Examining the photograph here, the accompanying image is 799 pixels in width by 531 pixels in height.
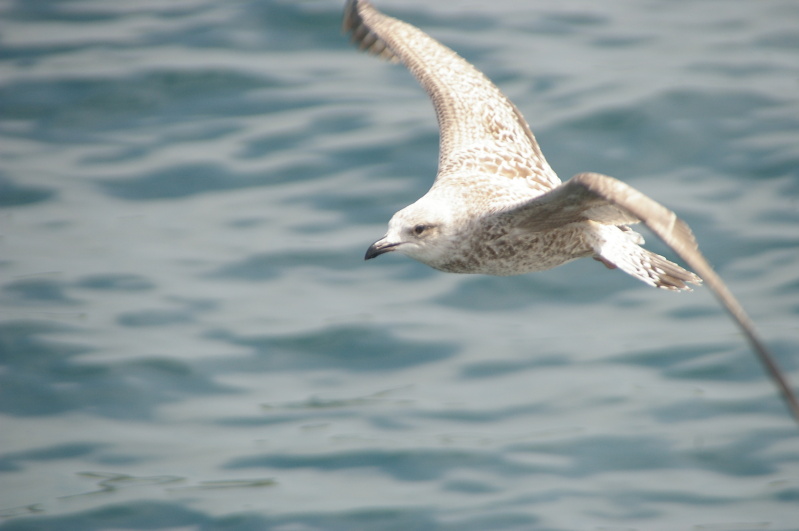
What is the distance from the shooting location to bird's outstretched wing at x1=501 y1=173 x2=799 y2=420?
4691 mm

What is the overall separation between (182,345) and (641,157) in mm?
5477

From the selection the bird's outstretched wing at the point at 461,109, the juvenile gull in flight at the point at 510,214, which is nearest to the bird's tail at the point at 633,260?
the juvenile gull in flight at the point at 510,214

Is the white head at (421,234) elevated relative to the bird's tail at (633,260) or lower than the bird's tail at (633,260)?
elevated

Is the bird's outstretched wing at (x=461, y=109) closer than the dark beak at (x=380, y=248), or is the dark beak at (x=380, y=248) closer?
the dark beak at (x=380, y=248)

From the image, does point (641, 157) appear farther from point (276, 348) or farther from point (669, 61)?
point (276, 348)

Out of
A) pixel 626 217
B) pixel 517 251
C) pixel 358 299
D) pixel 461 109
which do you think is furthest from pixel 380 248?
pixel 358 299

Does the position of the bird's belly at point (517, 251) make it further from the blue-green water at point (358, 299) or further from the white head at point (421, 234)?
the blue-green water at point (358, 299)

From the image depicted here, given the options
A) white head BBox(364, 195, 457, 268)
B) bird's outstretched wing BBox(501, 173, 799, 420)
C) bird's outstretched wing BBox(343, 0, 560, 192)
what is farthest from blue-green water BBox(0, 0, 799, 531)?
bird's outstretched wing BBox(501, 173, 799, 420)

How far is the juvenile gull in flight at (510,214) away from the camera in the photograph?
5453mm

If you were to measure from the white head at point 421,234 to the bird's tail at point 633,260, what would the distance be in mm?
861

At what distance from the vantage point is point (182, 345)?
1113 centimetres

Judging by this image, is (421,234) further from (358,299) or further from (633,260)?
(358,299)

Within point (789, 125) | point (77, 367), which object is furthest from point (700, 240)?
point (77, 367)

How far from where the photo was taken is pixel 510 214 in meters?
6.36
